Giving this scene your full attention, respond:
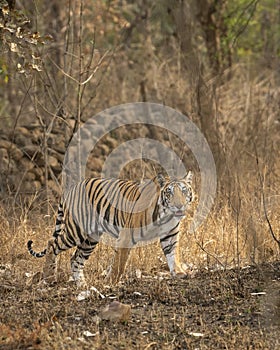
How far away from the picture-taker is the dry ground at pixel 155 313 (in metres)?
4.63

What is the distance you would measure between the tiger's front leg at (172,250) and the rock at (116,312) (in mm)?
1521

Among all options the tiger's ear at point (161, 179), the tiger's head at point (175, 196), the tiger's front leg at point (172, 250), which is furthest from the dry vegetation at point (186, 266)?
the tiger's ear at point (161, 179)

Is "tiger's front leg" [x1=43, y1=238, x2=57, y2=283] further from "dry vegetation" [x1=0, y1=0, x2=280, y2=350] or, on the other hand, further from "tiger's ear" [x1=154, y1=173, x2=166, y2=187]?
"tiger's ear" [x1=154, y1=173, x2=166, y2=187]

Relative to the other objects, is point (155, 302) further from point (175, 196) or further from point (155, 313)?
point (175, 196)

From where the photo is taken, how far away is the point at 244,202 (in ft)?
25.1

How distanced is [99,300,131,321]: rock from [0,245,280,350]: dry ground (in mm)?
41

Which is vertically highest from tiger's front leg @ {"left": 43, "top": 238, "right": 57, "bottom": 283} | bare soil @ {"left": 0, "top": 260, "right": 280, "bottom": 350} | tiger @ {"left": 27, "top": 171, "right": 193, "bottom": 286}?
tiger @ {"left": 27, "top": 171, "right": 193, "bottom": 286}

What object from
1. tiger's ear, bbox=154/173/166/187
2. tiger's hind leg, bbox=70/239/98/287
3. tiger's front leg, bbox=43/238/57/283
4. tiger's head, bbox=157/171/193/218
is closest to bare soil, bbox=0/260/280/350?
tiger's front leg, bbox=43/238/57/283

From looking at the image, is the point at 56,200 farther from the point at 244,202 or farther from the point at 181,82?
the point at 181,82

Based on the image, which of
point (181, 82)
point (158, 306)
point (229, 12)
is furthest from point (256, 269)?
point (229, 12)

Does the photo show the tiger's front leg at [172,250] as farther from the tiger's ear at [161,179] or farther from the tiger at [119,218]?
the tiger's ear at [161,179]

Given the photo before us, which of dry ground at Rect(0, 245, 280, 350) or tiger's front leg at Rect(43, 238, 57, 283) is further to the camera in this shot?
tiger's front leg at Rect(43, 238, 57, 283)

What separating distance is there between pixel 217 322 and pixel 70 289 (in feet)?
4.68

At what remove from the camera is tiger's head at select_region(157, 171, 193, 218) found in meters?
6.50
